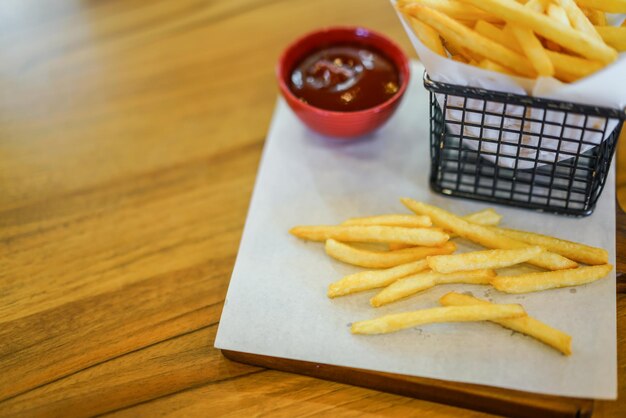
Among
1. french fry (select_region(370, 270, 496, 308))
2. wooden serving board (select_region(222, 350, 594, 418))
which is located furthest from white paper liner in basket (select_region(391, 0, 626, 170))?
wooden serving board (select_region(222, 350, 594, 418))

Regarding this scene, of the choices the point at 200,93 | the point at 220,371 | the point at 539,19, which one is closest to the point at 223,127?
the point at 200,93

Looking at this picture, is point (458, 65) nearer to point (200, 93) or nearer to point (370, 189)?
point (370, 189)

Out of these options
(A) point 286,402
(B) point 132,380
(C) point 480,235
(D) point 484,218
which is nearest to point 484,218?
(D) point 484,218

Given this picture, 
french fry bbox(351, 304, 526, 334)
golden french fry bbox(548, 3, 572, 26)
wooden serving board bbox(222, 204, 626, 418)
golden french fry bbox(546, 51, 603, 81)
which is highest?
golden french fry bbox(548, 3, 572, 26)

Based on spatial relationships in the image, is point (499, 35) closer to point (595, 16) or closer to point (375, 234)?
point (595, 16)

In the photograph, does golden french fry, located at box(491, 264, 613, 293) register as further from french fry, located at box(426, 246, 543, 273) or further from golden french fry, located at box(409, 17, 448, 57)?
golden french fry, located at box(409, 17, 448, 57)
